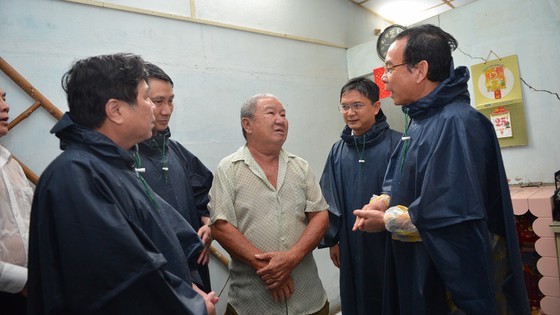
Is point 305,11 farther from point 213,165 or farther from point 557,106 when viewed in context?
point 557,106

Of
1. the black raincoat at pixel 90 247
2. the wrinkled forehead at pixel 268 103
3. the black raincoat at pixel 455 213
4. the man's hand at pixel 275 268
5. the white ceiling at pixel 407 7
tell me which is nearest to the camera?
the black raincoat at pixel 90 247

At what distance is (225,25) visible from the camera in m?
2.96

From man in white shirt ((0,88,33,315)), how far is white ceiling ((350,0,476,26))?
375 cm

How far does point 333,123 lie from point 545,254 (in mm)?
2098

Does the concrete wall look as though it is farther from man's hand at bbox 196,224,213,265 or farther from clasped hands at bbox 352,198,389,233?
man's hand at bbox 196,224,213,265

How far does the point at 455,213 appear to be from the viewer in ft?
4.01

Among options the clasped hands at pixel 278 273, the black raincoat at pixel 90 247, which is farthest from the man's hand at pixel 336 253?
the black raincoat at pixel 90 247

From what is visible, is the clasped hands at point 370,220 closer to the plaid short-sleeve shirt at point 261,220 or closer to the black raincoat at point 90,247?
the plaid short-sleeve shirt at point 261,220

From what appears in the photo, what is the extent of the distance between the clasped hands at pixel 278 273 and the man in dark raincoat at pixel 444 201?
1.18ft

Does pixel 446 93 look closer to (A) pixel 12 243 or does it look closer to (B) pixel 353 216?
(B) pixel 353 216

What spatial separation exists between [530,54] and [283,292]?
250cm

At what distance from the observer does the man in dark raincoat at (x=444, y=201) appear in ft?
4.01

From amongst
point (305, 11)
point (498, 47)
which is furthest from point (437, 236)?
point (305, 11)

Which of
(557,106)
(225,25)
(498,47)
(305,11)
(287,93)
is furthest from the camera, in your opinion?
(305,11)
